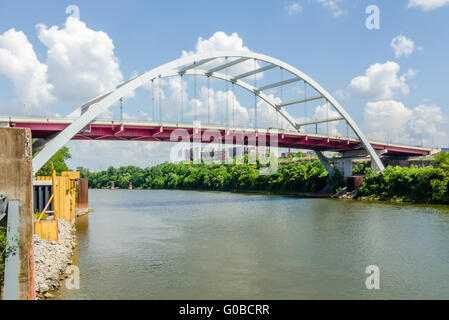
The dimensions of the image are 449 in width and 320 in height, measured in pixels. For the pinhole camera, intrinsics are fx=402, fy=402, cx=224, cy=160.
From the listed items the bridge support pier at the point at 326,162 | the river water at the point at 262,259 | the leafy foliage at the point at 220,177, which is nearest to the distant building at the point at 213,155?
the leafy foliage at the point at 220,177

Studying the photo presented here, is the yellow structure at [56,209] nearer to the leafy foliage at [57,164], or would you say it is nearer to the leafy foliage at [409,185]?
the leafy foliage at [57,164]

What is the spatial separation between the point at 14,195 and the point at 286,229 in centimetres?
1474

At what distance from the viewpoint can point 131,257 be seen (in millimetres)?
13375

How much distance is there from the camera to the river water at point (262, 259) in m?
9.70

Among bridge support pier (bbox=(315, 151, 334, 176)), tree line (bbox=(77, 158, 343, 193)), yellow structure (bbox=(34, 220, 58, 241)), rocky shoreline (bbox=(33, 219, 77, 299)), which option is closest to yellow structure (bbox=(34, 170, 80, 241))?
yellow structure (bbox=(34, 220, 58, 241))

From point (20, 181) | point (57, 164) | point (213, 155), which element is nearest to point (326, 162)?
point (57, 164)

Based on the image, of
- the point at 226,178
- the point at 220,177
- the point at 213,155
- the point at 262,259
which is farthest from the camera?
the point at 213,155

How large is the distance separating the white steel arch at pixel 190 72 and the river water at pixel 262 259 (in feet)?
16.1

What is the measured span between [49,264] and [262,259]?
631 centimetres

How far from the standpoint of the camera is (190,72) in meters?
32.8

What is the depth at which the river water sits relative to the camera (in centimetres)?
970

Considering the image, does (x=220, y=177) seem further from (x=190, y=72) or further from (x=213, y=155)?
(x=190, y=72)
